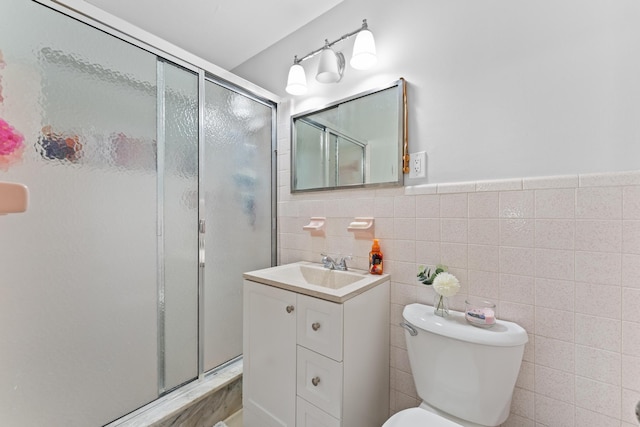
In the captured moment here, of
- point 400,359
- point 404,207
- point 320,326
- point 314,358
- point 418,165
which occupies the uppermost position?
point 418,165

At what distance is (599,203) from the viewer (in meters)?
0.87

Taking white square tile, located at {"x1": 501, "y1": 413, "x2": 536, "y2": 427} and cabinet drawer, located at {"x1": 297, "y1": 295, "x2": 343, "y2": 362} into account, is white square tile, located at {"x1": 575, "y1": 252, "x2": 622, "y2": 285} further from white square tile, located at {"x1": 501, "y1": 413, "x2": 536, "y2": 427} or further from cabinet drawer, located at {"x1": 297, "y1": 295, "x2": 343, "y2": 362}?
cabinet drawer, located at {"x1": 297, "y1": 295, "x2": 343, "y2": 362}

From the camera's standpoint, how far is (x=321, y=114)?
162 cm

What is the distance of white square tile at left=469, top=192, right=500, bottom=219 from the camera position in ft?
3.42

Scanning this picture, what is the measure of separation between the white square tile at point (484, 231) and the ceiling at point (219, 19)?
1.42 m

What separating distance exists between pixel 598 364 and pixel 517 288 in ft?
0.98

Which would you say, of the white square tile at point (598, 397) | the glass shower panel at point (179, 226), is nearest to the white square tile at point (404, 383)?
the white square tile at point (598, 397)

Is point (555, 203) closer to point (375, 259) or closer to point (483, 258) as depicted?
point (483, 258)

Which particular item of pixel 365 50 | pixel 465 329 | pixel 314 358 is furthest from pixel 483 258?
pixel 365 50

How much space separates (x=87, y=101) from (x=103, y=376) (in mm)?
1162

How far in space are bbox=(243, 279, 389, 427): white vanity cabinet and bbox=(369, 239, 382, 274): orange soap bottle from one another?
8cm

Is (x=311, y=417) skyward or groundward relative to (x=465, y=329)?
groundward

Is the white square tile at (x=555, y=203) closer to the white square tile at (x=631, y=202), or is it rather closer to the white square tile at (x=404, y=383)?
the white square tile at (x=631, y=202)

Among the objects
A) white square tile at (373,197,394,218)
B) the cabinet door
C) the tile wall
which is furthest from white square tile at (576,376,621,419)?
the cabinet door
